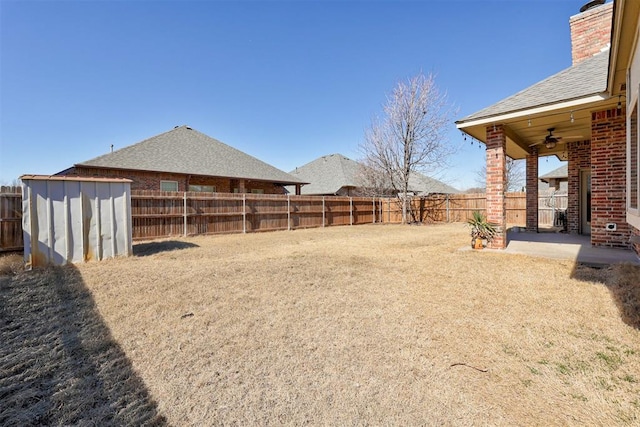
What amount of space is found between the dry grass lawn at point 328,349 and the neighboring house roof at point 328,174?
21.2m

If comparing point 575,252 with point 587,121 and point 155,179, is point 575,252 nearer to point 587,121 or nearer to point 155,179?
point 587,121

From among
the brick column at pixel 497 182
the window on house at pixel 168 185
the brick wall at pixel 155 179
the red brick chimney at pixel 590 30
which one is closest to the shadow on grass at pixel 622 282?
the brick column at pixel 497 182

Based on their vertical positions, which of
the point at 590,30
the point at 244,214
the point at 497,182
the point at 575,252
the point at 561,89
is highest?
the point at 590,30

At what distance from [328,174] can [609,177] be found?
878 inches

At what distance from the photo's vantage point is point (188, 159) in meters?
16.1

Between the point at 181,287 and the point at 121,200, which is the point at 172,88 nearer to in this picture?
the point at 121,200

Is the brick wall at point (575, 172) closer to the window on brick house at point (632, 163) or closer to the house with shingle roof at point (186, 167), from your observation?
the window on brick house at point (632, 163)

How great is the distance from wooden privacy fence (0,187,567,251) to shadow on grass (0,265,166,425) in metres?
5.34

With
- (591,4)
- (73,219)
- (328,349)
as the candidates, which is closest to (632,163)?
(328,349)

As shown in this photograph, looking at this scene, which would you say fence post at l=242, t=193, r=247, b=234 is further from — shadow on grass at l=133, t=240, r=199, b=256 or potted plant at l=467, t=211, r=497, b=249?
potted plant at l=467, t=211, r=497, b=249

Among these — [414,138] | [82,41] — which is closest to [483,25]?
[414,138]

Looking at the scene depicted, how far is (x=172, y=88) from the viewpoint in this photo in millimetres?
14320

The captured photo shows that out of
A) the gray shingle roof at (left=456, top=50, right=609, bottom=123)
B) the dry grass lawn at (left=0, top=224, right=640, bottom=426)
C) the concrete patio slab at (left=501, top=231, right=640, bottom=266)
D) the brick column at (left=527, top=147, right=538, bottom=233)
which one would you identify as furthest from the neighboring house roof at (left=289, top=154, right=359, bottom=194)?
the dry grass lawn at (left=0, top=224, right=640, bottom=426)

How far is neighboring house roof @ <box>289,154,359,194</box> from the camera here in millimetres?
25973
